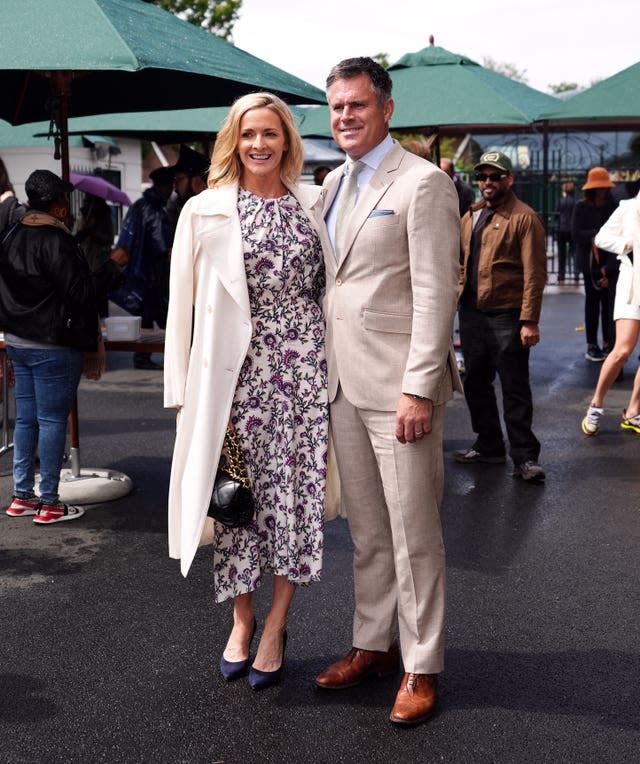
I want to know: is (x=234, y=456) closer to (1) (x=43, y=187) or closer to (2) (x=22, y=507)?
(1) (x=43, y=187)

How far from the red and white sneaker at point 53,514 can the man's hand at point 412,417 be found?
3.21m

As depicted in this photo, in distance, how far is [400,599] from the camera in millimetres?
3734

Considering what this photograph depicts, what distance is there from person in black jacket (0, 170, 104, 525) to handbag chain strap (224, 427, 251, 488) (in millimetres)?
2262

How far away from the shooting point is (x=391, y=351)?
143 inches

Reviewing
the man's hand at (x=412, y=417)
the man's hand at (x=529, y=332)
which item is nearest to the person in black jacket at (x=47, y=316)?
the man's hand at (x=529, y=332)

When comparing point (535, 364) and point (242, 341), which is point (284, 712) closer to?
point (242, 341)

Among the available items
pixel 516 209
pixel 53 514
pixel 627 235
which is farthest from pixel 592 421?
pixel 53 514

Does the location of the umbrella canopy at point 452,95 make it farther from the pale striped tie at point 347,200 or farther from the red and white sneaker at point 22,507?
the pale striped tie at point 347,200

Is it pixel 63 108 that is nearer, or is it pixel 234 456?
pixel 234 456

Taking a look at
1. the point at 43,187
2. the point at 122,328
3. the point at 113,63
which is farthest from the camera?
the point at 122,328

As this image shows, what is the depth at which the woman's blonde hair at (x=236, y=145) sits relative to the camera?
3.81m

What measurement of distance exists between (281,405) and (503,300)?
347cm

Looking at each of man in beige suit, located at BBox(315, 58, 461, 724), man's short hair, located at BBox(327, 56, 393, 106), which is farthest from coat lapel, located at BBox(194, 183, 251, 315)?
man's short hair, located at BBox(327, 56, 393, 106)

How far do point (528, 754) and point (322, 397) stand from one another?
4.53 ft
